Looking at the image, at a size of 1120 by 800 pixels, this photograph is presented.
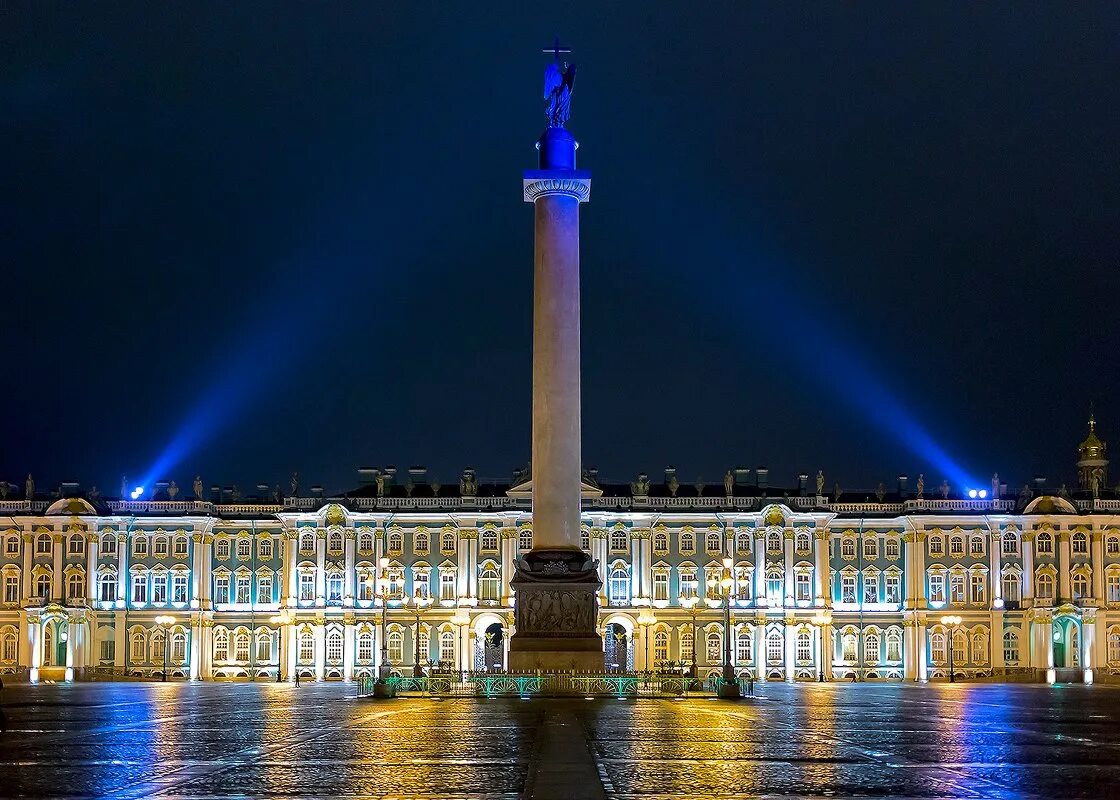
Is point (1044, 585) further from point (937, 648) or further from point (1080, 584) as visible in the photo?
point (937, 648)

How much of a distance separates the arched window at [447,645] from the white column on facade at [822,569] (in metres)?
21.9

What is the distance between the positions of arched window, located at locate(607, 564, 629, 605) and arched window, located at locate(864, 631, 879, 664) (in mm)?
14542

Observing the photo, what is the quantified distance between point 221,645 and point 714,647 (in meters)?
29.5

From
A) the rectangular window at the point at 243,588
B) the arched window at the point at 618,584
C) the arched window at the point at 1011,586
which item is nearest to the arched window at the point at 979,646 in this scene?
the arched window at the point at 1011,586

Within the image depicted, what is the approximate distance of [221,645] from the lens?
9981cm

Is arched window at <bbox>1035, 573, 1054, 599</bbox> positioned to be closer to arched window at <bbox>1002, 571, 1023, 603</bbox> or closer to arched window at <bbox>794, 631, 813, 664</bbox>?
arched window at <bbox>1002, 571, 1023, 603</bbox>

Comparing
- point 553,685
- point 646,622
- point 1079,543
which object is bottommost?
point 553,685

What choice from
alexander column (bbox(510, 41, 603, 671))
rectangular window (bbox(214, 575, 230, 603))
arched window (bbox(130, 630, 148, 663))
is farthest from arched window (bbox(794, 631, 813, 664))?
alexander column (bbox(510, 41, 603, 671))

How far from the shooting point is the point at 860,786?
18844mm

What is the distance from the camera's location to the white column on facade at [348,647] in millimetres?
98812

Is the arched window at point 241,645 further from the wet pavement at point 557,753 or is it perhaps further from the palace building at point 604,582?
the wet pavement at point 557,753

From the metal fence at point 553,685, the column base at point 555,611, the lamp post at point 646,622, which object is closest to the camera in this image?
the metal fence at point 553,685

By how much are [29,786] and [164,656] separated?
3249 inches

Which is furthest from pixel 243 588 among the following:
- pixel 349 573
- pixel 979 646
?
pixel 979 646
